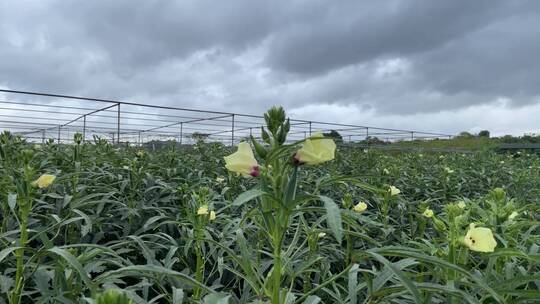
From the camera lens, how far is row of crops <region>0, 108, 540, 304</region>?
938 mm

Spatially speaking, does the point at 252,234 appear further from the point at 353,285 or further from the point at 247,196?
the point at 247,196

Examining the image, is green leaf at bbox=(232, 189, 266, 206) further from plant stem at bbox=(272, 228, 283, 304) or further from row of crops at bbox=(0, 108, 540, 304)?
plant stem at bbox=(272, 228, 283, 304)

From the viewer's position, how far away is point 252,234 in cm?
179

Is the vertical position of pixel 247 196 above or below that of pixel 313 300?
above

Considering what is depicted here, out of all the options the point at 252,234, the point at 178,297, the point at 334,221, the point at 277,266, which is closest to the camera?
the point at 334,221

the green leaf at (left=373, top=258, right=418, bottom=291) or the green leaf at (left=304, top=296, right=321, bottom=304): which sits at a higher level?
the green leaf at (left=373, top=258, right=418, bottom=291)

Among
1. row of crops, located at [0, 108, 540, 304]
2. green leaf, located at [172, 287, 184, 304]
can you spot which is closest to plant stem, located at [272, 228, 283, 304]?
row of crops, located at [0, 108, 540, 304]

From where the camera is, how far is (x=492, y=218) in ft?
5.70

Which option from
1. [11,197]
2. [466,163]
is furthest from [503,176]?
[11,197]

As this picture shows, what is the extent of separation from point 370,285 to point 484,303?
398 millimetres

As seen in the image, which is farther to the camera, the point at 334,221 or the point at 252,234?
the point at 252,234

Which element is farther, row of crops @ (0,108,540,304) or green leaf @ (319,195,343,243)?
row of crops @ (0,108,540,304)

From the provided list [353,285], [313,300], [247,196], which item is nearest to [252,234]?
[353,285]

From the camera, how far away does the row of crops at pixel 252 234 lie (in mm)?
938
